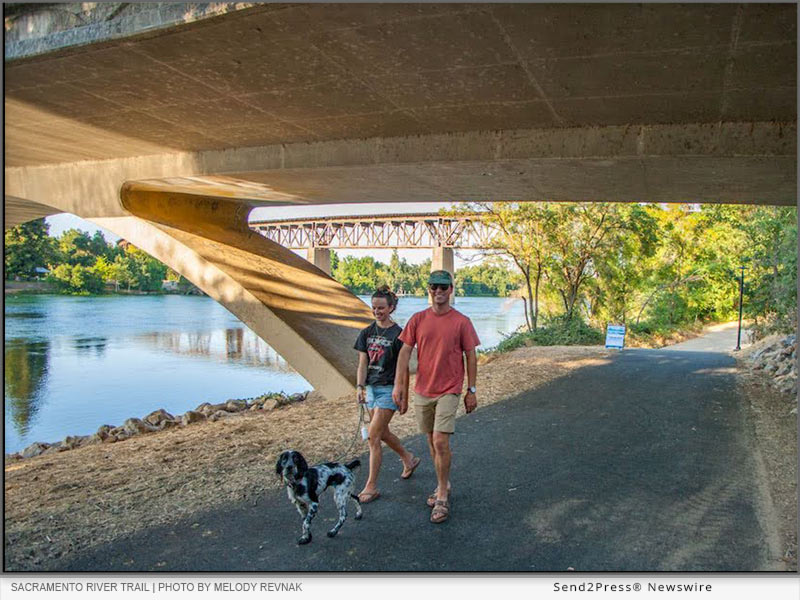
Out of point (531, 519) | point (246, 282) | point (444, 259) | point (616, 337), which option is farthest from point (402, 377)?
point (444, 259)

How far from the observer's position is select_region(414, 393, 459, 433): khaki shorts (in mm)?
4180

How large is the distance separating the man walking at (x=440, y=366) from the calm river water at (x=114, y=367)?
29.9ft

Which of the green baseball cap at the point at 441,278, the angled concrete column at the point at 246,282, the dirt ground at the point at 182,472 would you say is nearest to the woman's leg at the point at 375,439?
the dirt ground at the point at 182,472

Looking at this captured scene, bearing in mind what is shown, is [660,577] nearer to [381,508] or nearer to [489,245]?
[381,508]

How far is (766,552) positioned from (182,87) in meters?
6.23

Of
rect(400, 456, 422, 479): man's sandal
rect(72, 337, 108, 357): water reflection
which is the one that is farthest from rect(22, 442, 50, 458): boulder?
rect(72, 337, 108, 357): water reflection

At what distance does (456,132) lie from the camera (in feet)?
22.2

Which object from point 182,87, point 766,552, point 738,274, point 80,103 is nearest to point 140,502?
point 182,87

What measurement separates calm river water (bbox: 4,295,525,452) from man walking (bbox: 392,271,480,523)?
9114mm

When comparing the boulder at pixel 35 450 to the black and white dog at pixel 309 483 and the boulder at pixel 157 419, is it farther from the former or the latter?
the black and white dog at pixel 309 483

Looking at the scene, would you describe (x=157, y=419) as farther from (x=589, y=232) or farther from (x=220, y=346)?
(x=220, y=346)

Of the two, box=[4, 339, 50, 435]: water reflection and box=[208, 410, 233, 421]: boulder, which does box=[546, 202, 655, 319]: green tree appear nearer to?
box=[208, 410, 233, 421]: boulder

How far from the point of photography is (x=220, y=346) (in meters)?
30.2

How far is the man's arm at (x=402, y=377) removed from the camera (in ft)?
14.1
